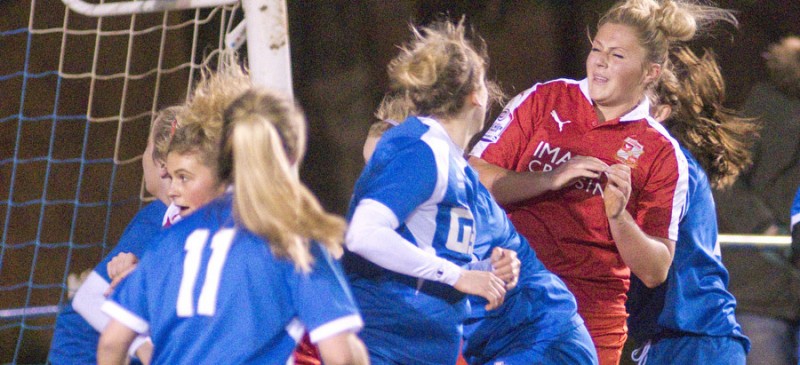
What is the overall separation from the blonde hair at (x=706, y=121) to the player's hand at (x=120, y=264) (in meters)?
1.76

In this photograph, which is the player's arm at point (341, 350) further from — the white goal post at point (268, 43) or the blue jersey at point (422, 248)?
the white goal post at point (268, 43)

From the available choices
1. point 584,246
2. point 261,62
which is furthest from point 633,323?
point 261,62

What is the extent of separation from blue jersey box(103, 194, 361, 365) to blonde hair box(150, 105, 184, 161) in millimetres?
690

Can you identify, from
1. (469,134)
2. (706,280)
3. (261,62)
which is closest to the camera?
(469,134)

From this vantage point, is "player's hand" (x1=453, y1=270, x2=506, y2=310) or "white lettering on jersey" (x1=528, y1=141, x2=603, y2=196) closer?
"player's hand" (x1=453, y1=270, x2=506, y2=310)

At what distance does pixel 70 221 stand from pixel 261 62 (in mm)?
3434

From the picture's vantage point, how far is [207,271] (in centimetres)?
191

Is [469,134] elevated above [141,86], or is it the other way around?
[469,134]

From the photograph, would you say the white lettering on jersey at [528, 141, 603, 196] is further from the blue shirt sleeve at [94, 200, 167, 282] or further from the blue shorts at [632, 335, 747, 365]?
the blue shirt sleeve at [94, 200, 167, 282]

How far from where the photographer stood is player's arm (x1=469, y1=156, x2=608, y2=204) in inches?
111

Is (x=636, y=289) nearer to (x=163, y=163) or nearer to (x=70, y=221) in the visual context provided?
(x=163, y=163)

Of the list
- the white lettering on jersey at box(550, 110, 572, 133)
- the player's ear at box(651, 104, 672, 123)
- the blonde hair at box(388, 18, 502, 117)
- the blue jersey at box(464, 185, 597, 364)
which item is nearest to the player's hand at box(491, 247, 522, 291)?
the blue jersey at box(464, 185, 597, 364)

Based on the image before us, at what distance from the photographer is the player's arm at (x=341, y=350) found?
6.15 feet

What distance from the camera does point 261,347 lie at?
191cm
